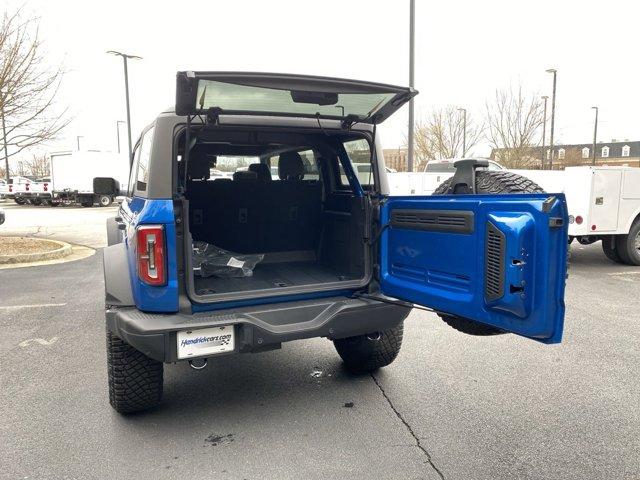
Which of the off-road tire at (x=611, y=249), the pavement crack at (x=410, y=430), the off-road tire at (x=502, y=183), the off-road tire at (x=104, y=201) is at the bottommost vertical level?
the off-road tire at (x=104, y=201)

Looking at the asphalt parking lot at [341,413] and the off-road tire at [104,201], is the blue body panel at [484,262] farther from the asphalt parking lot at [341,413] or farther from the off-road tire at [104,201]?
the off-road tire at [104,201]

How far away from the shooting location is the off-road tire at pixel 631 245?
860cm

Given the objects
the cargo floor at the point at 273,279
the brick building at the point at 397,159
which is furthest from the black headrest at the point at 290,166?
the brick building at the point at 397,159

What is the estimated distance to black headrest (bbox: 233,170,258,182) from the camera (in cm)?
447

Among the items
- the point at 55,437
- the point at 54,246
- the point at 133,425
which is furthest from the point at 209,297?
the point at 54,246

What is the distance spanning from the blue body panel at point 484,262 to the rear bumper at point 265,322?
10.1 inches

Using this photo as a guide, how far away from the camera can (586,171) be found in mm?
8148

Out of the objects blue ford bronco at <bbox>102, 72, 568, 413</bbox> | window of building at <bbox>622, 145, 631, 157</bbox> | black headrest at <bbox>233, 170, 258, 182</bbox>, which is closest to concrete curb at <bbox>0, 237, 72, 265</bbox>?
black headrest at <bbox>233, 170, 258, 182</bbox>

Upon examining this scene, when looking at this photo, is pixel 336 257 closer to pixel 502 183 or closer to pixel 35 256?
pixel 502 183

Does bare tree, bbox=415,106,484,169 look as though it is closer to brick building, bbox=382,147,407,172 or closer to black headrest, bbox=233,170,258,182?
brick building, bbox=382,147,407,172

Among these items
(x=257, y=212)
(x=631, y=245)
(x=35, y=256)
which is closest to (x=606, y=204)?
(x=631, y=245)

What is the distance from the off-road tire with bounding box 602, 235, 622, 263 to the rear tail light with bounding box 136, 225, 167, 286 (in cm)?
841

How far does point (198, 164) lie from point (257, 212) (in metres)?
0.67

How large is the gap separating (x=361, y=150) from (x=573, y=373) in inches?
96.2
